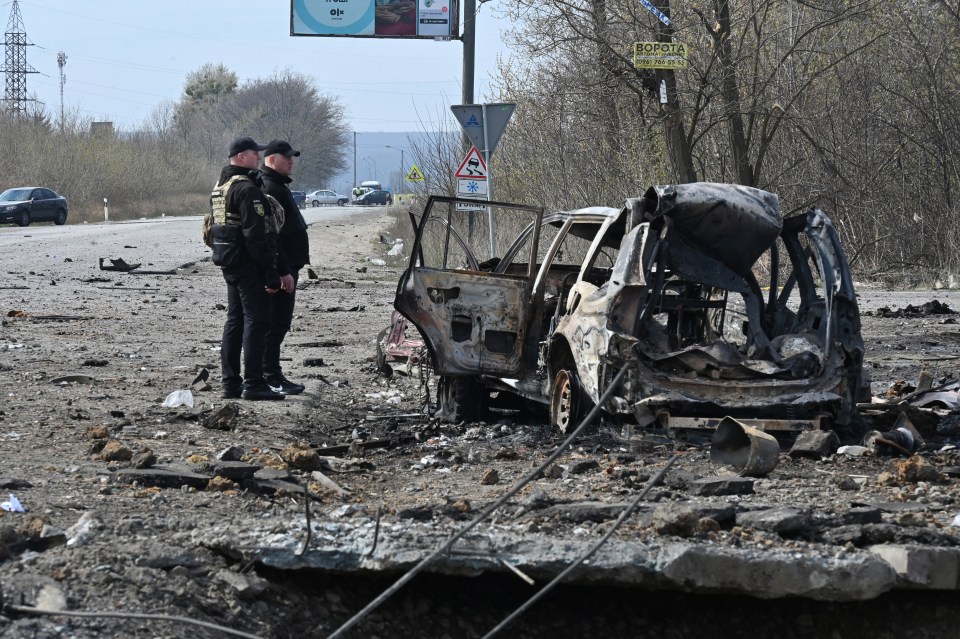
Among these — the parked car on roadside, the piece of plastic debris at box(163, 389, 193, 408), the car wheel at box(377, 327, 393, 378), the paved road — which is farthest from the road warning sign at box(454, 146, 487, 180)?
the parked car on roadside

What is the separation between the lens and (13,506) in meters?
4.80

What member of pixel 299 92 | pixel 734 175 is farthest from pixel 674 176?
pixel 299 92

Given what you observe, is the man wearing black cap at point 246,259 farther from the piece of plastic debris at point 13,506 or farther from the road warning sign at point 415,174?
the road warning sign at point 415,174

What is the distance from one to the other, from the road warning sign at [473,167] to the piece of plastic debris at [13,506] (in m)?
11.2

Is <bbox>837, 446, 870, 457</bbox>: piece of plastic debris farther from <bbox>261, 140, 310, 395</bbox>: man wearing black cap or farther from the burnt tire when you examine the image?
<bbox>261, 140, 310, 395</bbox>: man wearing black cap

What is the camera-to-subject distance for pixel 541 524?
16.0ft

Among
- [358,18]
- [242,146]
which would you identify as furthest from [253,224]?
[358,18]

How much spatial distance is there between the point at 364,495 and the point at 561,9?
13493mm

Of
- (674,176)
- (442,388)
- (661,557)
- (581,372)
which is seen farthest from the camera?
(674,176)

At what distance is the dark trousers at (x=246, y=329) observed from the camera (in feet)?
27.8

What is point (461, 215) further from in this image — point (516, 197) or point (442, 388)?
point (442, 388)

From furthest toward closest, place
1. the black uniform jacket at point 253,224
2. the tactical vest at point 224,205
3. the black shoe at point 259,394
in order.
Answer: the black shoe at point 259,394 < the tactical vest at point 224,205 < the black uniform jacket at point 253,224

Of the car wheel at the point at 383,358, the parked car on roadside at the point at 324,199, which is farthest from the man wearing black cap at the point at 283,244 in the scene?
the parked car on roadside at the point at 324,199

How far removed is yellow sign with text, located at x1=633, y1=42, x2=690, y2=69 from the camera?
14703 millimetres
